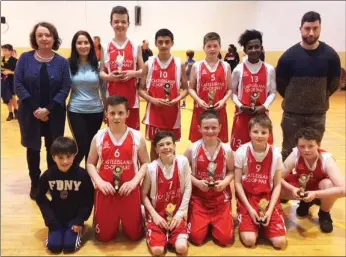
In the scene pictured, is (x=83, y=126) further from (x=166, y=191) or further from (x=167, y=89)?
(x=166, y=191)

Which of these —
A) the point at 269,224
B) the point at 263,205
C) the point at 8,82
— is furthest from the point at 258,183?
the point at 8,82

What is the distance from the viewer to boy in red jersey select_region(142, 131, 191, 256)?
8.72 ft

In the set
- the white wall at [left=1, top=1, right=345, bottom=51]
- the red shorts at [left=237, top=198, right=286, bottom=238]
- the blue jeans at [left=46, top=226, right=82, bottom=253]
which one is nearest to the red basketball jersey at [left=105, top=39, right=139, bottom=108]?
the blue jeans at [left=46, top=226, right=82, bottom=253]

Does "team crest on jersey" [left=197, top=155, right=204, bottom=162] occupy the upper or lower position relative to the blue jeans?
upper

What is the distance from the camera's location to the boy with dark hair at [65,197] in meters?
2.62

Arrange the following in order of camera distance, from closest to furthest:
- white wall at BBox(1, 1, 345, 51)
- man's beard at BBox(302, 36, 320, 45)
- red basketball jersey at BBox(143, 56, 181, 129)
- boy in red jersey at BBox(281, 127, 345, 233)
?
boy in red jersey at BBox(281, 127, 345, 233) → man's beard at BBox(302, 36, 320, 45) → red basketball jersey at BBox(143, 56, 181, 129) → white wall at BBox(1, 1, 345, 51)

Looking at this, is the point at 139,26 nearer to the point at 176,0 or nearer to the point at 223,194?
the point at 176,0

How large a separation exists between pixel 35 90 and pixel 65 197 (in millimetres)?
999

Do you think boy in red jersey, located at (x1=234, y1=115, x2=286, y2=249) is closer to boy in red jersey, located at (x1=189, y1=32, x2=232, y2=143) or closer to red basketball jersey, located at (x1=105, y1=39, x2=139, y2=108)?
boy in red jersey, located at (x1=189, y1=32, x2=232, y2=143)

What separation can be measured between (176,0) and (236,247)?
32.5ft

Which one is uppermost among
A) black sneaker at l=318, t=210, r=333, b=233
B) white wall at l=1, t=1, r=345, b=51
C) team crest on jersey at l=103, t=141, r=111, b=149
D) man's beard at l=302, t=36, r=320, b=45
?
white wall at l=1, t=1, r=345, b=51

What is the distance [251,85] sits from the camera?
320 cm

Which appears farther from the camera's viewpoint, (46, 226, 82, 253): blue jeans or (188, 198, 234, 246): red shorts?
(188, 198, 234, 246): red shorts

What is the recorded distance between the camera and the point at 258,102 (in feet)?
10.5
